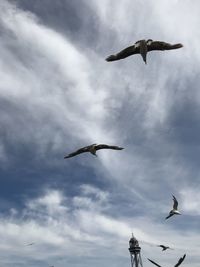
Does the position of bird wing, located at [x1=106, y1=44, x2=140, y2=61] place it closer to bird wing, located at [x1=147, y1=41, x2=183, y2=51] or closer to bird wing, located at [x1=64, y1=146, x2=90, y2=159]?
bird wing, located at [x1=147, y1=41, x2=183, y2=51]

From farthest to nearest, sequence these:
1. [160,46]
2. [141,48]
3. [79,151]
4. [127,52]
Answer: [79,151] < [127,52] < [141,48] < [160,46]

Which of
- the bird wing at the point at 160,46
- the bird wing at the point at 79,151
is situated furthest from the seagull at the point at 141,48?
the bird wing at the point at 79,151

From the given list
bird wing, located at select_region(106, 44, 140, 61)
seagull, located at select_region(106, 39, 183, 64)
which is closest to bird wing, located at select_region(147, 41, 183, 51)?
seagull, located at select_region(106, 39, 183, 64)

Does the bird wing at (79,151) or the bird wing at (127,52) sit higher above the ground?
the bird wing at (127,52)

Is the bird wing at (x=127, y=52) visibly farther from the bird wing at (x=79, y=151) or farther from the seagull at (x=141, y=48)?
the bird wing at (x=79, y=151)

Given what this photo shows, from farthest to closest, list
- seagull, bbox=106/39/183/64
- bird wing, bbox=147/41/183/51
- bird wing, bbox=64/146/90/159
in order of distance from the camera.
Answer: bird wing, bbox=64/146/90/159 < seagull, bbox=106/39/183/64 < bird wing, bbox=147/41/183/51

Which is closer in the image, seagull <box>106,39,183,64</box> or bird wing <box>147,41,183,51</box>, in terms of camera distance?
bird wing <box>147,41,183,51</box>

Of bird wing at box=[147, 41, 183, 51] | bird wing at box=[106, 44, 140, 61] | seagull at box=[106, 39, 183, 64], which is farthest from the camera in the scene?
bird wing at box=[106, 44, 140, 61]

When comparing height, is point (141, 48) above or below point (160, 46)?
above

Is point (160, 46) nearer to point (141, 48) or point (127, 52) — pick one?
point (141, 48)

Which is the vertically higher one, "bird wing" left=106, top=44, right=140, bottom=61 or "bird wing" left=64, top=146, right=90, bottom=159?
"bird wing" left=106, top=44, right=140, bottom=61

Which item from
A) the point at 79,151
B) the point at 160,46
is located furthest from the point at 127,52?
the point at 79,151

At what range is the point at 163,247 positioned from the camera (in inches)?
2281

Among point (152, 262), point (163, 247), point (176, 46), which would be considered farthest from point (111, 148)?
point (163, 247)
